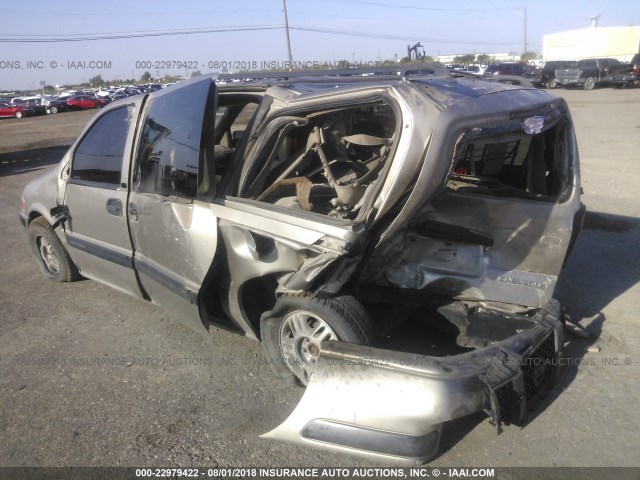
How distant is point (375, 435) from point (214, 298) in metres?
1.52

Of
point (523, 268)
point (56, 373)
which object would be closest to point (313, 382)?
point (523, 268)

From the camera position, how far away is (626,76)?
99.4ft

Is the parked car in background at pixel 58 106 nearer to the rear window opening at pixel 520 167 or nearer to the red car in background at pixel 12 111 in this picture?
the red car in background at pixel 12 111

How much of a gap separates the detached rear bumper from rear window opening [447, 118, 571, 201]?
1.26 meters

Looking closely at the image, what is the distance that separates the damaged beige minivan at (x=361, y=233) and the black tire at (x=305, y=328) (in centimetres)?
1

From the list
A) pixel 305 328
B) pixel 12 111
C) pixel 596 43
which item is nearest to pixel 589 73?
pixel 596 43

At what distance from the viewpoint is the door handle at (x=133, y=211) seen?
3910mm

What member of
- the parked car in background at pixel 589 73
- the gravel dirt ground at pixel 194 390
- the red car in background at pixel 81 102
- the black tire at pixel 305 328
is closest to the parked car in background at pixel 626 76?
the parked car in background at pixel 589 73

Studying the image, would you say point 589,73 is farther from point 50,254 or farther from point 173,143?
point 173,143

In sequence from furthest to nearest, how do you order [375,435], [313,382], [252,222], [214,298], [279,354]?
[214,298], [279,354], [252,222], [313,382], [375,435]

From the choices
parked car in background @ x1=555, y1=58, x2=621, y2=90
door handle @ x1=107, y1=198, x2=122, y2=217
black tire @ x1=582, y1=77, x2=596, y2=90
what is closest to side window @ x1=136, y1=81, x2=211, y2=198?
door handle @ x1=107, y1=198, x2=122, y2=217

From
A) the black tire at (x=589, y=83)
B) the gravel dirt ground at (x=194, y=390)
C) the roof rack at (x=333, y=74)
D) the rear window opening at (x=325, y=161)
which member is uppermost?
the roof rack at (x=333, y=74)

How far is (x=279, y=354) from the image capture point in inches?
136

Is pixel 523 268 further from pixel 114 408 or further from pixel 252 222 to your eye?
pixel 114 408
